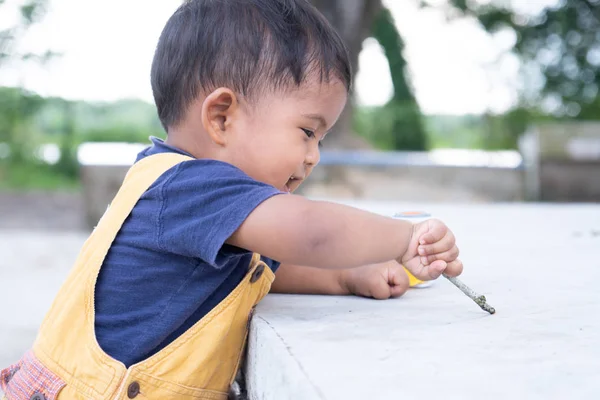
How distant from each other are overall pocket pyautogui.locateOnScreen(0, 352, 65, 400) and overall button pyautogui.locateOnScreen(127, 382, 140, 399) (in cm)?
12

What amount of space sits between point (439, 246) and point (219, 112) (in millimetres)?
447

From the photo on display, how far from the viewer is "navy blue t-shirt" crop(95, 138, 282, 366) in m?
1.06

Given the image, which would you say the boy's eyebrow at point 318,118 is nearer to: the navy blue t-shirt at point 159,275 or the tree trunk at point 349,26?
the navy blue t-shirt at point 159,275

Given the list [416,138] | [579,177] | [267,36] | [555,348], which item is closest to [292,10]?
[267,36]

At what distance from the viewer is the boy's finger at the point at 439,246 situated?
108 centimetres

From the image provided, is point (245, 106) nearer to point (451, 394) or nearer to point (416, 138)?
point (451, 394)

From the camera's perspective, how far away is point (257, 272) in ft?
3.97

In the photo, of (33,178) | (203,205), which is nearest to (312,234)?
(203,205)

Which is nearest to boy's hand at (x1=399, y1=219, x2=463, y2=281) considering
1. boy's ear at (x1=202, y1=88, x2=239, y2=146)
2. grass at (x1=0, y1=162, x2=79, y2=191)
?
boy's ear at (x1=202, y1=88, x2=239, y2=146)

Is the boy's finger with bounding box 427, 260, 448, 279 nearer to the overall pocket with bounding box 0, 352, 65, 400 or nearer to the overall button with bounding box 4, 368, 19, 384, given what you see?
the overall pocket with bounding box 0, 352, 65, 400

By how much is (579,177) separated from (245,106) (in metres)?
5.91

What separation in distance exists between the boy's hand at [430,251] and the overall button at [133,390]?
48 cm

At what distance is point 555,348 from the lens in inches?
36.9

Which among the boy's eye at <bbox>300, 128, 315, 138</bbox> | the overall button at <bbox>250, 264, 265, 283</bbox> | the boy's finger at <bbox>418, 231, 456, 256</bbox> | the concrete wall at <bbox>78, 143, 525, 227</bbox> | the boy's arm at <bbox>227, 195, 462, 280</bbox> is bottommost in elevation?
the concrete wall at <bbox>78, 143, 525, 227</bbox>
